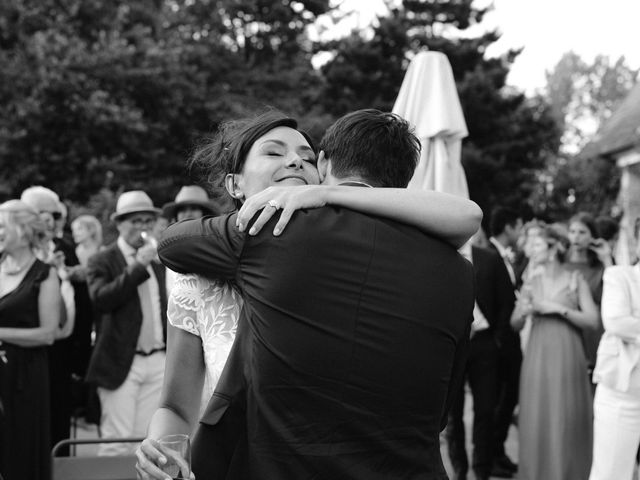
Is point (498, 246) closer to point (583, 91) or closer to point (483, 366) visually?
point (483, 366)

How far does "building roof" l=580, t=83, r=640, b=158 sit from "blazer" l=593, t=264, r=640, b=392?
55.4ft

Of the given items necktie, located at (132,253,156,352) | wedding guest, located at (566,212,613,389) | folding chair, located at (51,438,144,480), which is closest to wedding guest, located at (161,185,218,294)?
necktie, located at (132,253,156,352)

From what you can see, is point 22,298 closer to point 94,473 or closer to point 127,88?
point 94,473

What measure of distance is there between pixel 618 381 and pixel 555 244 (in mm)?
1653

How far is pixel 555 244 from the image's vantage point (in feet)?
22.4

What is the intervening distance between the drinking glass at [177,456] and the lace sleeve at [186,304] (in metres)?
0.36

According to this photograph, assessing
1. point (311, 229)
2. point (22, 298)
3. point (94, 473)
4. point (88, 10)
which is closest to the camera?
point (311, 229)

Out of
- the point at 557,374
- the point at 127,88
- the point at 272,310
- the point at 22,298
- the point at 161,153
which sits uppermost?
the point at 127,88

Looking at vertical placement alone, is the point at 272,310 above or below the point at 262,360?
above

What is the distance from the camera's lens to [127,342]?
600 centimetres

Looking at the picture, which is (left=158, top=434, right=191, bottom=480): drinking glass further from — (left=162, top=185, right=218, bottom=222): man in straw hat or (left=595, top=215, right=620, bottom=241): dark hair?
(left=595, top=215, right=620, bottom=241): dark hair

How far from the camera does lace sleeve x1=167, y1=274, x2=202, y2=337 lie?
2.18 meters

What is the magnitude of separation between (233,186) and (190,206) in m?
5.23

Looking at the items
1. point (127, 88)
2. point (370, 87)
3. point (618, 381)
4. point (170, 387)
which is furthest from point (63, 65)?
point (170, 387)
